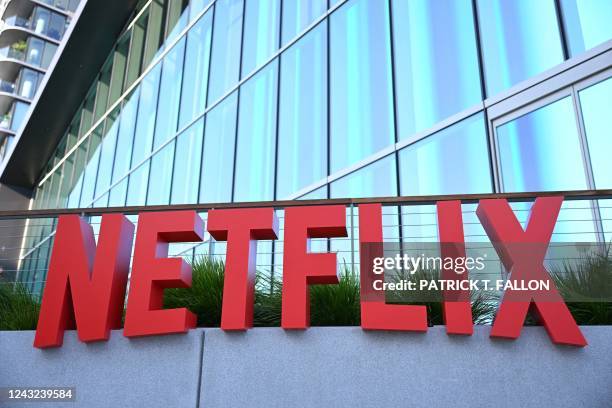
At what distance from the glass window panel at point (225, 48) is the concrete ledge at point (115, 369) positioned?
8.65 m

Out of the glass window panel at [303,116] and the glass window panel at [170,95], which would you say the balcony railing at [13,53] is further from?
the glass window panel at [303,116]

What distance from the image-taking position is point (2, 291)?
7637mm

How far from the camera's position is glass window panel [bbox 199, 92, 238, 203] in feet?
43.3

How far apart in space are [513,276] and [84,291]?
4296 millimetres

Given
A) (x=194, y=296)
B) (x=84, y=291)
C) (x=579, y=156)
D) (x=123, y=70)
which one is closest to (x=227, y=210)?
(x=194, y=296)

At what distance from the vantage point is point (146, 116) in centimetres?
1859

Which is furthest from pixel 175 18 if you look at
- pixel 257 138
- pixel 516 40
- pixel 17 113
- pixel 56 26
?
pixel 56 26

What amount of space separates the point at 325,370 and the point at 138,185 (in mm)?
12700

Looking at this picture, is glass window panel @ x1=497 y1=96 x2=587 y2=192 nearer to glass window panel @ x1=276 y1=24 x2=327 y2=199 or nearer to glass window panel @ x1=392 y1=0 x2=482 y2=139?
glass window panel @ x1=392 y1=0 x2=482 y2=139

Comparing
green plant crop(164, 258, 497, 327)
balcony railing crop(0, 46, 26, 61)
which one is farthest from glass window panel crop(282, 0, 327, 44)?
balcony railing crop(0, 46, 26, 61)

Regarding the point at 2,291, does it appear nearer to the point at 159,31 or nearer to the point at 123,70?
the point at 159,31

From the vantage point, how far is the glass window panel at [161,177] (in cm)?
1570

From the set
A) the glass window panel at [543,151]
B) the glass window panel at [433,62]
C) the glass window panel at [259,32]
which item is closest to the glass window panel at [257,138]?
the glass window panel at [259,32]

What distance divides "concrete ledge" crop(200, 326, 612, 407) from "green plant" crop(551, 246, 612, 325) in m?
0.30
